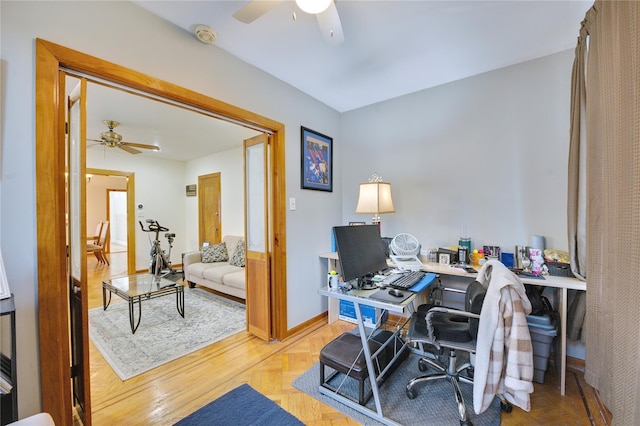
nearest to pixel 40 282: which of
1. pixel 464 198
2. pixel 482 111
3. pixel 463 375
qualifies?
pixel 463 375

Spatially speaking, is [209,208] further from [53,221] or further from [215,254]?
[53,221]

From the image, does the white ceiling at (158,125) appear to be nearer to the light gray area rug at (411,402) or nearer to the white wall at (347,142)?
the white wall at (347,142)

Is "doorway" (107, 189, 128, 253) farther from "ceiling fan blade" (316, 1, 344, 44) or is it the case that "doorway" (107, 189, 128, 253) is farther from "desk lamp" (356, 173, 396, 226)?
"ceiling fan blade" (316, 1, 344, 44)

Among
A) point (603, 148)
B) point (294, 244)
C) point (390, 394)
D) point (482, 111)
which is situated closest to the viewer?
point (603, 148)

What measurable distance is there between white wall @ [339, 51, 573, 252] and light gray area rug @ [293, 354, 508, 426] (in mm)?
1346

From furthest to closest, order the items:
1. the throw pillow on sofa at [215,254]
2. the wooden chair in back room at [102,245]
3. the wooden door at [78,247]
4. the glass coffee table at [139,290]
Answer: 1. the wooden chair in back room at [102,245]
2. the throw pillow on sofa at [215,254]
3. the glass coffee table at [139,290]
4. the wooden door at [78,247]

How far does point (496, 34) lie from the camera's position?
193 cm

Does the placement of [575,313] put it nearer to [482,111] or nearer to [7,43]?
[482,111]

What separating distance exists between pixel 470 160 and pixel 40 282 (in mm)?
3333

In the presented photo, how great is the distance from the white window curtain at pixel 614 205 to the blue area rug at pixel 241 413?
1670 mm

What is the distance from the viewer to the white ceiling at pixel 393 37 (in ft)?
5.44

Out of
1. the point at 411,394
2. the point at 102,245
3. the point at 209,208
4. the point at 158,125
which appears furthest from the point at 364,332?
the point at 102,245

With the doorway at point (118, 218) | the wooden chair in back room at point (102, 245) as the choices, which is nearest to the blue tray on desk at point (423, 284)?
the wooden chair in back room at point (102, 245)

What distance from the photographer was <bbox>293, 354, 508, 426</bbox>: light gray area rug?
5.10 ft
